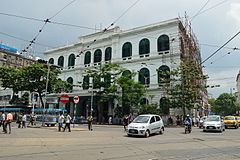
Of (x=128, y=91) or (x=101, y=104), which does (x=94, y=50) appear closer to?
(x=101, y=104)

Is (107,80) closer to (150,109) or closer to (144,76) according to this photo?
(144,76)

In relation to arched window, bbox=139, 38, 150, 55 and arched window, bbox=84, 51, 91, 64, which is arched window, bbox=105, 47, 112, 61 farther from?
arched window, bbox=139, 38, 150, 55

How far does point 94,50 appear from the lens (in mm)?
47312

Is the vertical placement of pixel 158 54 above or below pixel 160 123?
above

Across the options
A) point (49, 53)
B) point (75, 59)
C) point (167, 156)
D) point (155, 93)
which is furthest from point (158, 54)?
point (167, 156)

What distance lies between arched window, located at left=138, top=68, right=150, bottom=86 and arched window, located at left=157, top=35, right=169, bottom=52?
4085 millimetres

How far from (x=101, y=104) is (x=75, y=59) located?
40.4 feet

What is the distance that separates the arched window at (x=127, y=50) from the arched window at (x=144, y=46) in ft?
6.51

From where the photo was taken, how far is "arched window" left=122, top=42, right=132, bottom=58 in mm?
42906

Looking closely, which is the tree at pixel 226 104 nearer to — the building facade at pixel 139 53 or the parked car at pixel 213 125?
the building facade at pixel 139 53

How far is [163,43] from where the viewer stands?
39469mm

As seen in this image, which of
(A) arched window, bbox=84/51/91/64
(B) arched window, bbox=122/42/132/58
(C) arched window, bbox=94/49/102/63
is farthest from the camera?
(A) arched window, bbox=84/51/91/64

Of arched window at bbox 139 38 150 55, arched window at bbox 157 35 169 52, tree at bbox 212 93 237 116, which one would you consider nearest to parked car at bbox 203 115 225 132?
arched window at bbox 157 35 169 52

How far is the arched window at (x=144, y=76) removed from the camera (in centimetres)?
4056
